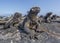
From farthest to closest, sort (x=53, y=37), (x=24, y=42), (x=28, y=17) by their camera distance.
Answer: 1. (x=28, y=17)
2. (x=53, y=37)
3. (x=24, y=42)

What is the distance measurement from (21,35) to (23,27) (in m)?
0.85

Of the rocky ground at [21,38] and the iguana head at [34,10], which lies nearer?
the rocky ground at [21,38]

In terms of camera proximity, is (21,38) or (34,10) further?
(34,10)

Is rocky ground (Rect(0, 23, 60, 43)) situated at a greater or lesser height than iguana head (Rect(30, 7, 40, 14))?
lesser

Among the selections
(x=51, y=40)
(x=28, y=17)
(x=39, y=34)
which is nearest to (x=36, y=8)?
(x=28, y=17)

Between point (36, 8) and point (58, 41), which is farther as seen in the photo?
point (36, 8)

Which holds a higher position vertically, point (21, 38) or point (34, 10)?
point (34, 10)

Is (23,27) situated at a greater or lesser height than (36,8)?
lesser

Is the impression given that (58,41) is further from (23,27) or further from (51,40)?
(23,27)

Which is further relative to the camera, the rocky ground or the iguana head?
the iguana head

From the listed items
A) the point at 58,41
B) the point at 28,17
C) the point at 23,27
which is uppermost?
the point at 28,17

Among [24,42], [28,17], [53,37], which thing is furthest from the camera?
[28,17]

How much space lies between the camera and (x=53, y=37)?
688 centimetres

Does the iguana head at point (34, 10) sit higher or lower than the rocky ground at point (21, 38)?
higher
